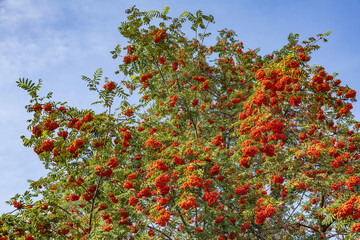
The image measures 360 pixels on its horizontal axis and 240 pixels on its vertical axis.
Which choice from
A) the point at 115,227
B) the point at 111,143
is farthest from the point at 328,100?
the point at 115,227

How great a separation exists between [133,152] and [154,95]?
3059 millimetres

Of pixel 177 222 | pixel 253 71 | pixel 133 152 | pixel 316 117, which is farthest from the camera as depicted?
pixel 253 71

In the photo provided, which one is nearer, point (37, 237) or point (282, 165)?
point (37, 237)

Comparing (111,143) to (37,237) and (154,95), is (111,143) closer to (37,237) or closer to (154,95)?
(37,237)

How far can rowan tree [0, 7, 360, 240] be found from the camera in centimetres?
789

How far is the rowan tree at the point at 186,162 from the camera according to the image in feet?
25.9

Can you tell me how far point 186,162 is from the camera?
8766mm

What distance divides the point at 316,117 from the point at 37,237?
9663 millimetres

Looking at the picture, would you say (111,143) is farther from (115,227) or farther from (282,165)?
(282,165)

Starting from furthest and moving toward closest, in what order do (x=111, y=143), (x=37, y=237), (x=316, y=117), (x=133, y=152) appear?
(x=316, y=117) < (x=133, y=152) < (x=111, y=143) < (x=37, y=237)

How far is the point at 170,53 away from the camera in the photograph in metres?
12.3

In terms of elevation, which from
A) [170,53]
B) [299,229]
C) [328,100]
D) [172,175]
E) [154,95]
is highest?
[170,53]

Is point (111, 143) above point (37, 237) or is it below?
above

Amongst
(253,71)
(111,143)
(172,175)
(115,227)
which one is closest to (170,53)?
(253,71)
